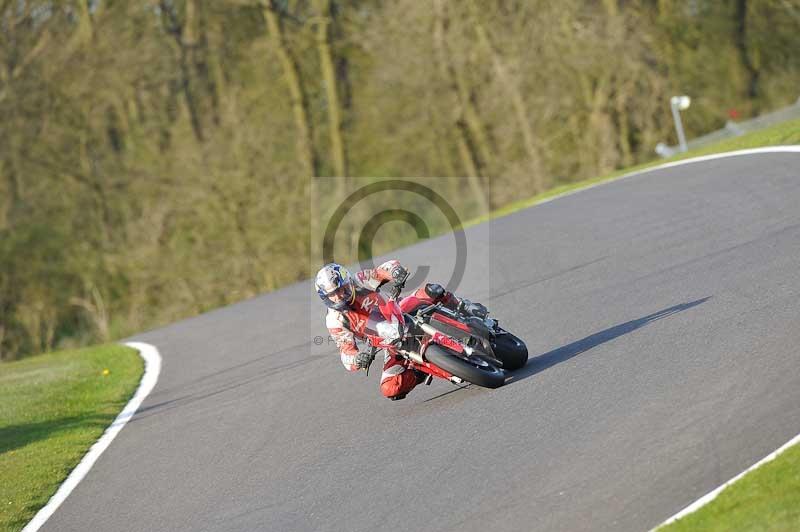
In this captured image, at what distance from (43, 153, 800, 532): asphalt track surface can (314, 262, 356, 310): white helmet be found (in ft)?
3.53

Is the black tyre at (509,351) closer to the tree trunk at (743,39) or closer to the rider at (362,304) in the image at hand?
the rider at (362,304)

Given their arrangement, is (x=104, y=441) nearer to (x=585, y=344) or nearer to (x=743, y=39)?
(x=585, y=344)

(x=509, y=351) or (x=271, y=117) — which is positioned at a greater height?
(x=271, y=117)

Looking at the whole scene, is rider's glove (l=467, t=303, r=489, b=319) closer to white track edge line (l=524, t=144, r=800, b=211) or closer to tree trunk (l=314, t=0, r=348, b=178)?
white track edge line (l=524, t=144, r=800, b=211)

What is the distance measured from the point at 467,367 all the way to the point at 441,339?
31 centimetres

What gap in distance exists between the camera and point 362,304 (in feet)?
31.3

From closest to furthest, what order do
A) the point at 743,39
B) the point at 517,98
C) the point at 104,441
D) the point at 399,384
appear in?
the point at 399,384
the point at 104,441
the point at 517,98
the point at 743,39

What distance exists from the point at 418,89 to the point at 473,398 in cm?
2983

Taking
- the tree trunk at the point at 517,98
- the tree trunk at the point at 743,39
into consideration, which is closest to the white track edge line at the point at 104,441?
the tree trunk at the point at 517,98

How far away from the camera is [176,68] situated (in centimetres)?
4097

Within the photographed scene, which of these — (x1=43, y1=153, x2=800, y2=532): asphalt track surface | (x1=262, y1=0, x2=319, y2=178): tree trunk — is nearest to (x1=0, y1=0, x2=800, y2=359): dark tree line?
(x1=262, y1=0, x2=319, y2=178): tree trunk

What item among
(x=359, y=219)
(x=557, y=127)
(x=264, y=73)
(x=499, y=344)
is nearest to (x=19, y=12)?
(x=264, y=73)

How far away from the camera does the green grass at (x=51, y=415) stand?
9953 mm
